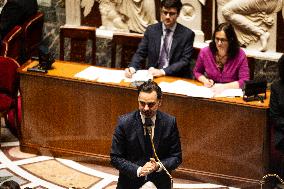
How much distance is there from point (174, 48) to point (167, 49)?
82 mm

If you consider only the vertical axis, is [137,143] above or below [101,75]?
below

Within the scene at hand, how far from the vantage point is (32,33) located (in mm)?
7445

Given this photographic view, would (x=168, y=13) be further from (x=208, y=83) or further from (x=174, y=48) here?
(x=208, y=83)

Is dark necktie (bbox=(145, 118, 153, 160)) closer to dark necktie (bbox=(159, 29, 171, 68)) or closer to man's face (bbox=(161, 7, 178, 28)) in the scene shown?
man's face (bbox=(161, 7, 178, 28))

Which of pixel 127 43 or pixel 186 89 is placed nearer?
pixel 186 89

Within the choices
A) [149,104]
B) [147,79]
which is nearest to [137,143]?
[149,104]

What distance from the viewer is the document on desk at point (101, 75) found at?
5693 mm

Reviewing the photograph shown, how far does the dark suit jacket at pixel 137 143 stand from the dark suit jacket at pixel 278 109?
133 cm

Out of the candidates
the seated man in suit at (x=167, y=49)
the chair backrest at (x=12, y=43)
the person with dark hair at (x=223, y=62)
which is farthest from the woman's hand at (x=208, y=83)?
the chair backrest at (x=12, y=43)

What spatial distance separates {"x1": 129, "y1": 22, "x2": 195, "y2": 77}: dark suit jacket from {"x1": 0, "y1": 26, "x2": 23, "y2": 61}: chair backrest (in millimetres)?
1799

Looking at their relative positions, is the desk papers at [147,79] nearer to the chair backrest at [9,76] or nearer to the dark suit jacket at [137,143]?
the chair backrest at [9,76]

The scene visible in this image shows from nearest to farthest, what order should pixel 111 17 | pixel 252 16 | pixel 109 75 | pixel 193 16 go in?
pixel 109 75, pixel 252 16, pixel 193 16, pixel 111 17

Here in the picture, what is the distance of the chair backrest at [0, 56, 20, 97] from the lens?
606 centimetres

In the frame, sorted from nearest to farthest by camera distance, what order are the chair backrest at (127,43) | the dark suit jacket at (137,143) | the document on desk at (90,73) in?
the dark suit jacket at (137,143), the document on desk at (90,73), the chair backrest at (127,43)
